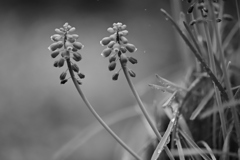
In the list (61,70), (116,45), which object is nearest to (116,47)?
(116,45)

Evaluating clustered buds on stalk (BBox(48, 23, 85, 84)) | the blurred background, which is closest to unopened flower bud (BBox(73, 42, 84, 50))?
clustered buds on stalk (BBox(48, 23, 85, 84))

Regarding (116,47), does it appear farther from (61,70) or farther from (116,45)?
(61,70)

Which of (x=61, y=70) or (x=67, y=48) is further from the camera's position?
(x=61, y=70)

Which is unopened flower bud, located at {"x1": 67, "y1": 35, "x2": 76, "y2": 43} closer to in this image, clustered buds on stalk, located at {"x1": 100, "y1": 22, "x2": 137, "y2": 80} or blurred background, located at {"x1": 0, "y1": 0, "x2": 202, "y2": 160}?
clustered buds on stalk, located at {"x1": 100, "y1": 22, "x2": 137, "y2": 80}

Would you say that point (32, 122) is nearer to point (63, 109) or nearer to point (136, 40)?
point (63, 109)

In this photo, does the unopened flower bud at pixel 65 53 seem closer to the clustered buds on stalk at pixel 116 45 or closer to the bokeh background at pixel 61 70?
the clustered buds on stalk at pixel 116 45

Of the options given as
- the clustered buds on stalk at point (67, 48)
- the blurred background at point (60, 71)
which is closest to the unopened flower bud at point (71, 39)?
the clustered buds on stalk at point (67, 48)

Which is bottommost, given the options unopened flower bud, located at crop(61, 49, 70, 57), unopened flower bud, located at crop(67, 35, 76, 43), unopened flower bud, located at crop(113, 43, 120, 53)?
unopened flower bud, located at crop(113, 43, 120, 53)

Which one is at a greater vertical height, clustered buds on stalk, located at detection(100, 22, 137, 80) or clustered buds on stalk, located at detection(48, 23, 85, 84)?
clustered buds on stalk, located at detection(48, 23, 85, 84)
